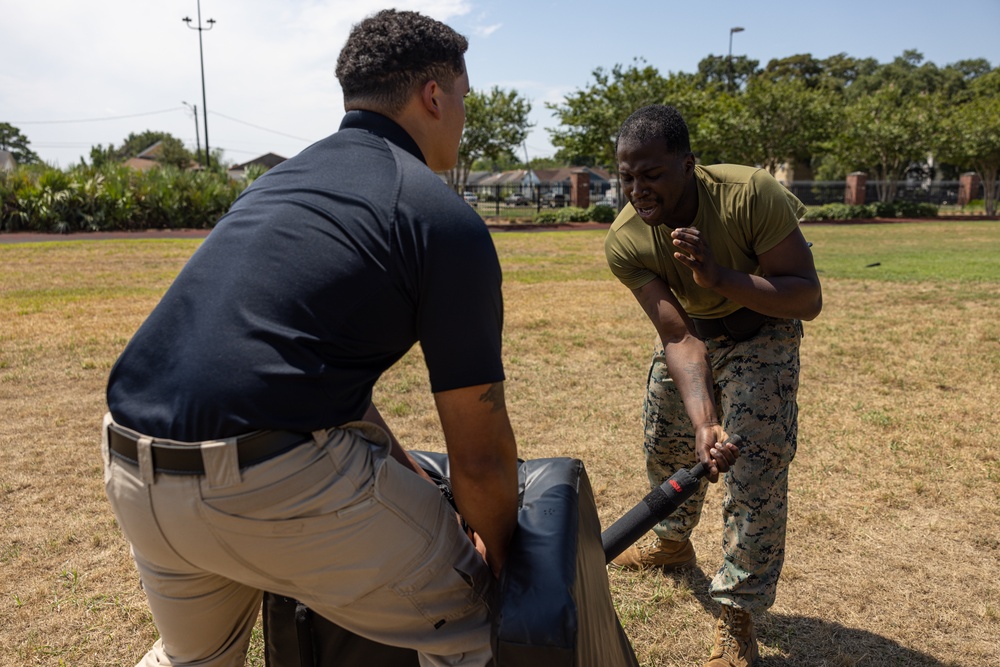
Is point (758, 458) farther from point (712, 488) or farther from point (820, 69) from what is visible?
point (820, 69)

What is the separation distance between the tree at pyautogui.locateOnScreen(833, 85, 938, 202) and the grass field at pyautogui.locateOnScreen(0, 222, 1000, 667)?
29.7 meters

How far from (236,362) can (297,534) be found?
348mm

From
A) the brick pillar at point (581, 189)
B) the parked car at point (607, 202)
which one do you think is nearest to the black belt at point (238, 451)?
the parked car at point (607, 202)

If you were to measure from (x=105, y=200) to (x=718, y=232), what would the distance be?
25898 millimetres

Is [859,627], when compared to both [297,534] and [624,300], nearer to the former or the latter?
[297,534]

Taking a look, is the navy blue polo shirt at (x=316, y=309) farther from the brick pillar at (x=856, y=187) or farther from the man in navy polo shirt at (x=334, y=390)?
the brick pillar at (x=856, y=187)

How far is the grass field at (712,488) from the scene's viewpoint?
3.09 meters

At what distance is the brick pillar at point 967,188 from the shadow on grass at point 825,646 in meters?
48.1

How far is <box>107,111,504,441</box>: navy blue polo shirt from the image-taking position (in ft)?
4.65

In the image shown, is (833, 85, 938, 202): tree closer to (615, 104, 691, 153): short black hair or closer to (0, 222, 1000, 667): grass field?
(0, 222, 1000, 667): grass field

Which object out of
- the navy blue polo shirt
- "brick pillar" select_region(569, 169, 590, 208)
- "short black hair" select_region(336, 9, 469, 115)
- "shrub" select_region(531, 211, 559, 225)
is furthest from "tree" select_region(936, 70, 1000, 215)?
the navy blue polo shirt

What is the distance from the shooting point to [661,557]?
353 cm

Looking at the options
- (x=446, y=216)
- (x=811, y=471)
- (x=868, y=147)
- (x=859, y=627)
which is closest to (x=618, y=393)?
(x=811, y=471)

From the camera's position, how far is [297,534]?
1.48 m
